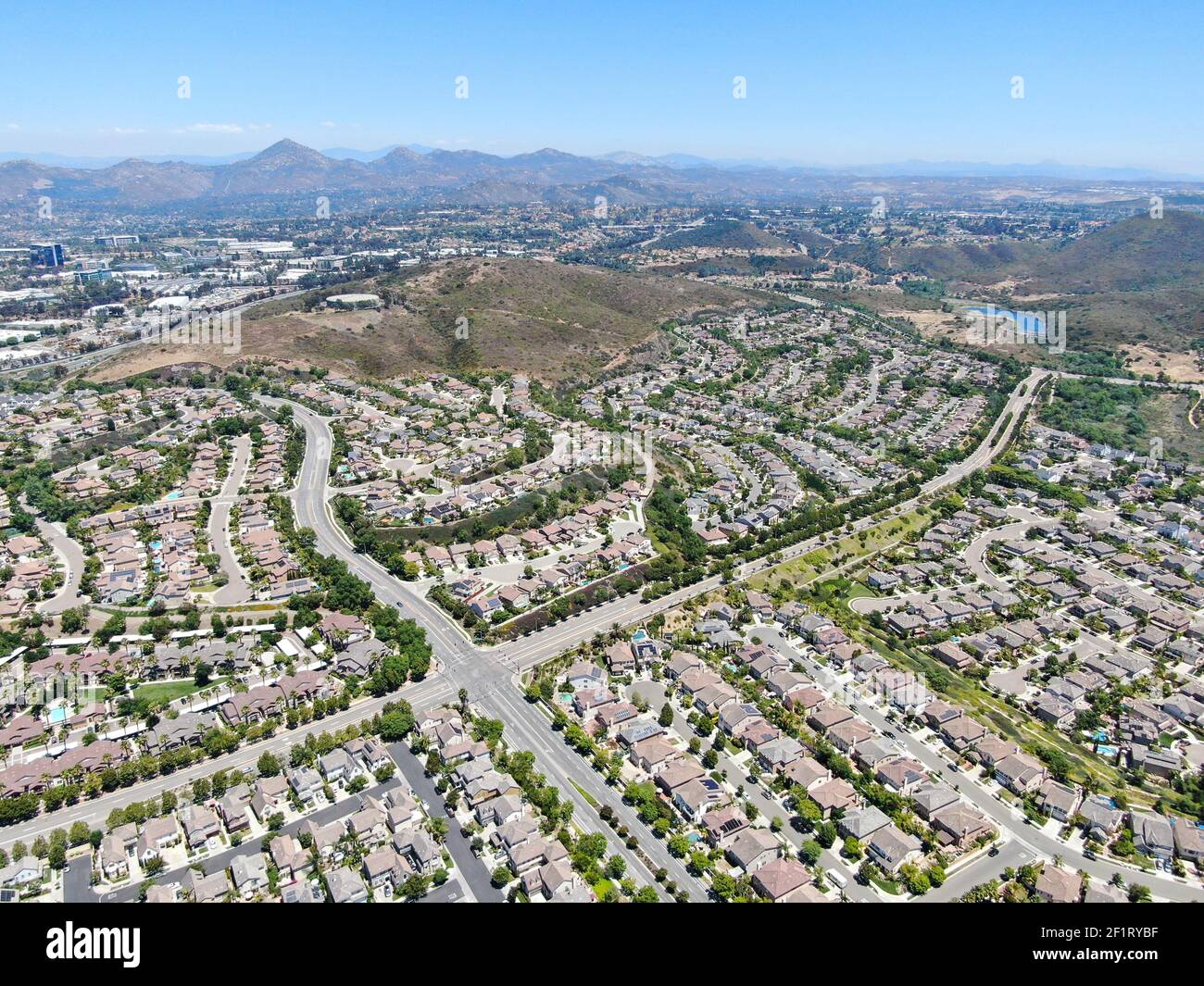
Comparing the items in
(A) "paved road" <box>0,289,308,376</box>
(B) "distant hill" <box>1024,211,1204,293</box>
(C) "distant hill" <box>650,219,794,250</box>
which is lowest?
(A) "paved road" <box>0,289,308,376</box>

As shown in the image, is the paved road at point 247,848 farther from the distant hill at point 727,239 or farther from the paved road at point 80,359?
the distant hill at point 727,239

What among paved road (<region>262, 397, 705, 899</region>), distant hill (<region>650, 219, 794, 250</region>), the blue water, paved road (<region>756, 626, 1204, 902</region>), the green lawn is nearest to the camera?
paved road (<region>756, 626, 1204, 902</region>)

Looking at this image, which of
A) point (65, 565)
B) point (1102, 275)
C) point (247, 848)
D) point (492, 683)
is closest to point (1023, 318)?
point (1102, 275)

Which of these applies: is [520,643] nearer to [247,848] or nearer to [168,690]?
[247,848]

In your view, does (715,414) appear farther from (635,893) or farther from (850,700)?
(635,893)

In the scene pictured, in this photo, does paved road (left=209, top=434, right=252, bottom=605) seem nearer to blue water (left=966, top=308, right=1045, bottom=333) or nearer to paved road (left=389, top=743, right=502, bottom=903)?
paved road (left=389, top=743, right=502, bottom=903)

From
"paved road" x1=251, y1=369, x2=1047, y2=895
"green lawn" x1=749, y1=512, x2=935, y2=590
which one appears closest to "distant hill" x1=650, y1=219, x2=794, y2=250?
"paved road" x1=251, y1=369, x2=1047, y2=895

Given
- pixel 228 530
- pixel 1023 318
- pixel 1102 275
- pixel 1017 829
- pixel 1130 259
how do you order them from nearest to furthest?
pixel 1017 829 → pixel 228 530 → pixel 1023 318 → pixel 1102 275 → pixel 1130 259

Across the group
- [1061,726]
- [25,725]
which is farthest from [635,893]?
[25,725]

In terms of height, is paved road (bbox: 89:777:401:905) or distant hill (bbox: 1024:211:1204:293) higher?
distant hill (bbox: 1024:211:1204:293)

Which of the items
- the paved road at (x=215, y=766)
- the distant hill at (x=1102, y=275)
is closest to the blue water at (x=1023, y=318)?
the distant hill at (x=1102, y=275)
